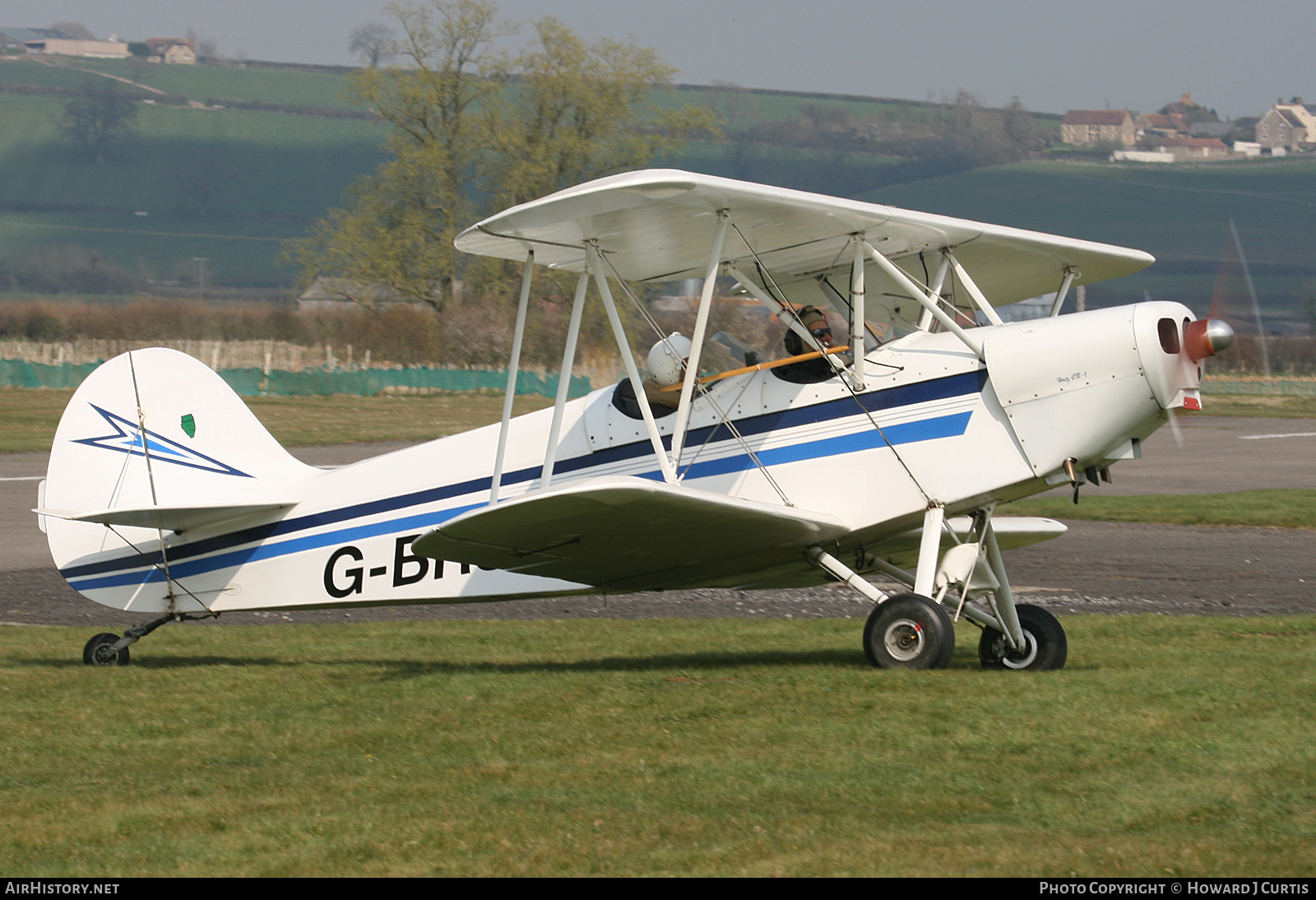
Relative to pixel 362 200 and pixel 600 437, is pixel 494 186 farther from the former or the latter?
pixel 600 437

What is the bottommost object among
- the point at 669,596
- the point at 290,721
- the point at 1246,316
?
the point at 669,596

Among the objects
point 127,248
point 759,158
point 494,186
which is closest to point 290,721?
point 494,186

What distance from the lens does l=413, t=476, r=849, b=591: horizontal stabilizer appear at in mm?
6824

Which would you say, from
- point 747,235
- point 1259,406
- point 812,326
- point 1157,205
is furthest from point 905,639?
point 1157,205

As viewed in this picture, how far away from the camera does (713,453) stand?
8.07m

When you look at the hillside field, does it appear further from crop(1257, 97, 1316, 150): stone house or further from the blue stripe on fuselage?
the blue stripe on fuselage

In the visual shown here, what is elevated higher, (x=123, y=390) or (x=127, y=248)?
(x=123, y=390)

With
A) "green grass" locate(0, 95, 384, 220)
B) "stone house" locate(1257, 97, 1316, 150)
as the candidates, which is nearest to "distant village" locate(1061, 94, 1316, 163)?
"stone house" locate(1257, 97, 1316, 150)

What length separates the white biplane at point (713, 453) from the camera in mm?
7227

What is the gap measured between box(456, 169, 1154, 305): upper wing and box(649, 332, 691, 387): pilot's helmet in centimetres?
59

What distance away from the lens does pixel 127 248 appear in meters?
153

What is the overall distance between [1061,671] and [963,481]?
4.01ft

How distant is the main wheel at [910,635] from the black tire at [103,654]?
4.91 m

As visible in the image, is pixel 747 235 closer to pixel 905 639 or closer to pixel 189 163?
pixel 905 639
